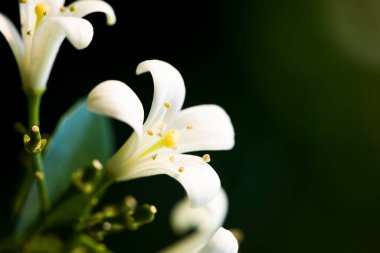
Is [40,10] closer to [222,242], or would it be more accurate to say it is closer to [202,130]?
[202,130]

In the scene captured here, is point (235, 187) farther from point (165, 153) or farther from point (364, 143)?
point (165, 153)

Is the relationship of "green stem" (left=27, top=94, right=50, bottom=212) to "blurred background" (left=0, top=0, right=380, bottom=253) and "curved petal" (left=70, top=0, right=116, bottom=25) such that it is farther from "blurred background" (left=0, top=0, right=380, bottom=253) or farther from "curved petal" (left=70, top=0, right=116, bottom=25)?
"blurred background" (left=0, top=0, right=380, bottom=253)

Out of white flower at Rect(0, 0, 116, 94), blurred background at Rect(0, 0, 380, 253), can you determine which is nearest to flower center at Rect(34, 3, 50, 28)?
white flower at Rect(0, 0, 116, 94)

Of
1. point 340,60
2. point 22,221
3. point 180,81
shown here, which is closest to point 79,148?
point 22,221

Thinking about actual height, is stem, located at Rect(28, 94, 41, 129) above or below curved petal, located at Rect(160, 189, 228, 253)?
above

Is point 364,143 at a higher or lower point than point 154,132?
lower

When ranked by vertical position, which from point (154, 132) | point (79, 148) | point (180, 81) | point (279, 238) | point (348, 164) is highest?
point (180, 81)

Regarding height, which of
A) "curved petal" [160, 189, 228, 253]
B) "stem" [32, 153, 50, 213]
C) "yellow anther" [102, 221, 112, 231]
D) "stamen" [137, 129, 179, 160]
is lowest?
"curved petal" [160, 189, 228, 253]

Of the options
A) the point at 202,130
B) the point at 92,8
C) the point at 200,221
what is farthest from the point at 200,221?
the point at 92,8
